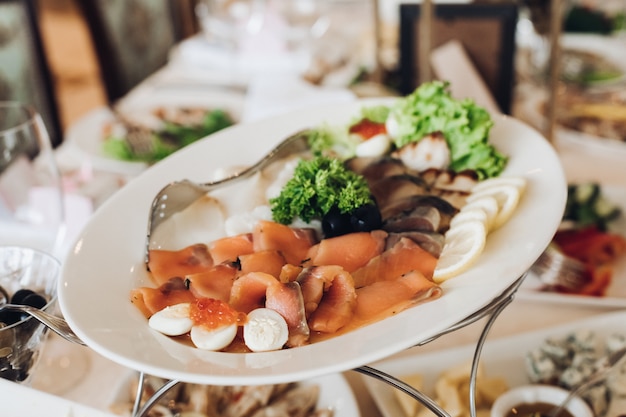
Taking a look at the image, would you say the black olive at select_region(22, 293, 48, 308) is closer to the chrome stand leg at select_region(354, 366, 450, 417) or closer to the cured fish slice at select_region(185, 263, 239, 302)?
the cured fish slice at select_region(185, 263, 239, 302)

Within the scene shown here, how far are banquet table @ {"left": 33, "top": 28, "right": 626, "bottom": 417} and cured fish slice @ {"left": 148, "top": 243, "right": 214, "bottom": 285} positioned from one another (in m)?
0.23

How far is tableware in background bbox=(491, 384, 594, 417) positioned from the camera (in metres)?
0.84

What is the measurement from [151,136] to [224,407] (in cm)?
101

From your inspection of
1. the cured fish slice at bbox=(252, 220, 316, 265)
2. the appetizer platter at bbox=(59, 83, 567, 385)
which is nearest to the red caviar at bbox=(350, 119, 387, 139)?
the appetizer platter at bbox=(59, 83, 567, 385)

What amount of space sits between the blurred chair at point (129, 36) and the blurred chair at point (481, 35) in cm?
140

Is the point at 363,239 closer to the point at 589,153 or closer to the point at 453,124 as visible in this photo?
the point at 453,124

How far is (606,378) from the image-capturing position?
88cm

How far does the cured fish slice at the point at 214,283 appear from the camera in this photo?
2.26 ft

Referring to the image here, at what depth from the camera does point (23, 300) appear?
76cm

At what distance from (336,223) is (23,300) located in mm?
379

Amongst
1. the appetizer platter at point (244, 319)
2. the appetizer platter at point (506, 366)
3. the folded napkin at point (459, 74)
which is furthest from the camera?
the folded napkin at point (459, 74)

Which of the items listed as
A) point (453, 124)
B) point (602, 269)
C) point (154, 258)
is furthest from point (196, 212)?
point (602, 269)

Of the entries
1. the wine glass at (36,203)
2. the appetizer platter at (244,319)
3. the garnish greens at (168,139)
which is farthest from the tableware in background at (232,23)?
the appetizer platter at (244,319)

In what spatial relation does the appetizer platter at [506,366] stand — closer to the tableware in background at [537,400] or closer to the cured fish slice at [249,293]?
the tableware in background at [537,400]
